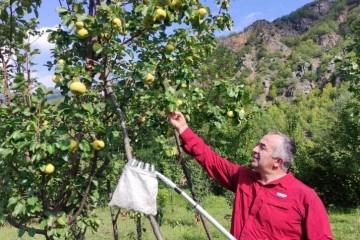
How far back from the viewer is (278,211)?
2.35 m

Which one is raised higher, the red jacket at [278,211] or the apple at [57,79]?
the apple at [57,79]

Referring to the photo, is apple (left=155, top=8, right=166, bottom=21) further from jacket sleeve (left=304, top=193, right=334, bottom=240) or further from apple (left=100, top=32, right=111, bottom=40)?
jacket sleeve (left=304, top=193, right=334, bottom=240)

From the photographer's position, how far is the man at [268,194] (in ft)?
7.60

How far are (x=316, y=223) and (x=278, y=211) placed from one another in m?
0.19

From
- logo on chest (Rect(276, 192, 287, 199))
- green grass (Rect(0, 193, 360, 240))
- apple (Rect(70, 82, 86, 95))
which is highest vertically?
apple (Rect(70, 82, 86, 95))

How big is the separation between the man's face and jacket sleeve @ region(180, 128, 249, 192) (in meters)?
0.19

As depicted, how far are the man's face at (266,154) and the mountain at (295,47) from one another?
224 ft

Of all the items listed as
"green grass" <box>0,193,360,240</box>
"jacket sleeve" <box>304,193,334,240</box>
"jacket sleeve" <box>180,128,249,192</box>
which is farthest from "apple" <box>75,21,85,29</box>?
"green grass" <box>0,193,360,240</box>

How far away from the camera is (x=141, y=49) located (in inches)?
111

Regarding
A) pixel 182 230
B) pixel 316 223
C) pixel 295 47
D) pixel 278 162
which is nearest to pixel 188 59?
pixel 278 162

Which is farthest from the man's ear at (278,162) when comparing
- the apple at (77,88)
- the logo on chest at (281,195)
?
the apple at (77,88)

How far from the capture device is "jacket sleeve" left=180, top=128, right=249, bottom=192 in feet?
8.82

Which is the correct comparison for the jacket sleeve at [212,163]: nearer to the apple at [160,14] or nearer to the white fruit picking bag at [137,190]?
the white fruit picking bag at [137,190]

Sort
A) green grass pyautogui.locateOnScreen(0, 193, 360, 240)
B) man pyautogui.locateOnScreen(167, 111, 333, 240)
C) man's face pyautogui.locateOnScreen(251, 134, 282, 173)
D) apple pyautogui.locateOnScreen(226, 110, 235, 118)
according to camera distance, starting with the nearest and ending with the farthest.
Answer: man pyautogui.locateOnScreen(167, 111, 333, 240)
man's face pyautogui.locateOnScreen(251, 134, 282, 173)
apple pyautogui.locateOnScreen(226, 110, 235, 118)
green grass pyautogui.locateOnScreen(0, 193, 360, 240)
